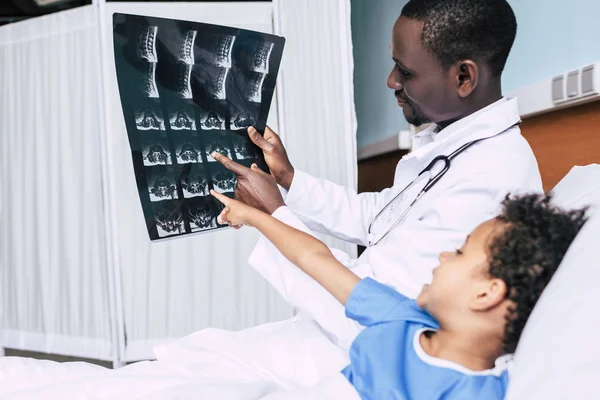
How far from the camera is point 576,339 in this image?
1.97 feet

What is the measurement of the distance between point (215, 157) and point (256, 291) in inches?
51.6

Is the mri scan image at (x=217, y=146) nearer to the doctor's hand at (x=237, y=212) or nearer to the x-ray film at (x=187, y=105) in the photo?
the x-ray film at (x=187, y=105)

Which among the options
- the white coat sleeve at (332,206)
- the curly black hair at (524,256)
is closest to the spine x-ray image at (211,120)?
the white coat sleeve at (332,206)

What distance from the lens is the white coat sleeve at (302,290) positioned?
39.5 inches

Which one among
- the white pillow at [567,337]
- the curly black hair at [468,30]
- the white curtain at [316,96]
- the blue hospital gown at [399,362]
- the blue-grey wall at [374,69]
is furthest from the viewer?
the blue-grey wall at [374,69]

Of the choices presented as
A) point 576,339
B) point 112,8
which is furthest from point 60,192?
point 576,339

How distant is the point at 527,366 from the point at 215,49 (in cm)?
84

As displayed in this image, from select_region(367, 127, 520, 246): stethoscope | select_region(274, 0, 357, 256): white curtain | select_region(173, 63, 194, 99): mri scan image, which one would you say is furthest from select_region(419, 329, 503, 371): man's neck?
select_region(274, 0, 357, 256): white curtain

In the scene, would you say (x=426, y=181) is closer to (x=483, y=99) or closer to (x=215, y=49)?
(x=483, y=99)

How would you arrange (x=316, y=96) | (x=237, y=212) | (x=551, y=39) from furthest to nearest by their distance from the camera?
(x=316, y=96), (x=551, y=39), (x=237, y=212)

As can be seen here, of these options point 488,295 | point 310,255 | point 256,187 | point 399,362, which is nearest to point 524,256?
point 488,295

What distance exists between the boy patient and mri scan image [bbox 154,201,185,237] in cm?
54

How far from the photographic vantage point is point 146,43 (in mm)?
1145

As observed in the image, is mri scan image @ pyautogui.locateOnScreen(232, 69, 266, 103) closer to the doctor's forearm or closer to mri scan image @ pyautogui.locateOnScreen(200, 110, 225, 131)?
mri scan image @ pyautogui.locateOnScreen(200, 110, 225, 131)
